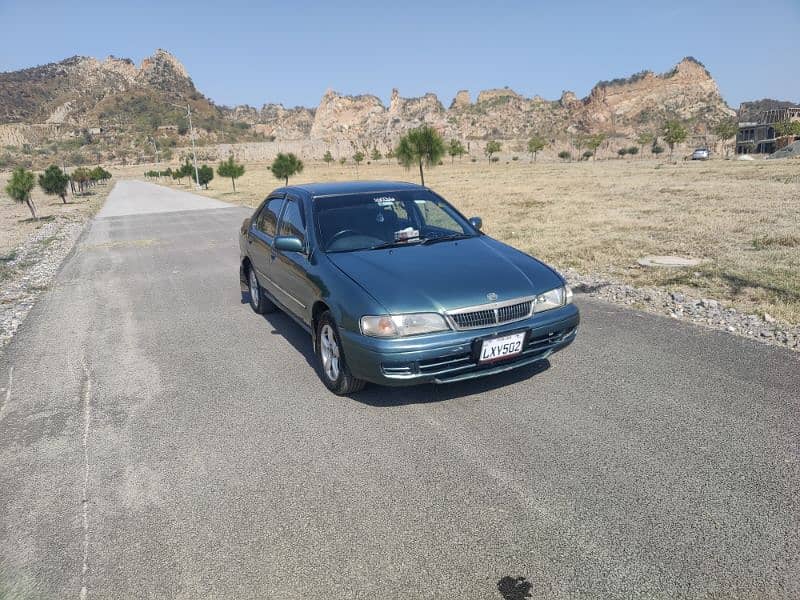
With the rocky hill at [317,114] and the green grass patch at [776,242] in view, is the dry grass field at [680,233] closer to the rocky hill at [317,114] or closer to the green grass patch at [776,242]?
the green grass patch at [776,242]

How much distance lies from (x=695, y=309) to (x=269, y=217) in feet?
Result: 16.9

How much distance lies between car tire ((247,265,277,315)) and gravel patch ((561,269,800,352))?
430 centimetres

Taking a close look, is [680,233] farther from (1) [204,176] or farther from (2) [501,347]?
(1) [204,176]

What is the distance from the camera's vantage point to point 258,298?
6.82 metres

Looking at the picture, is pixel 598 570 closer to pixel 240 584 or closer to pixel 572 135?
pixel 240 584

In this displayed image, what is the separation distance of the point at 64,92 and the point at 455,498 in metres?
209

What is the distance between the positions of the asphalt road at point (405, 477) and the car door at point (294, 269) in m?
0.58

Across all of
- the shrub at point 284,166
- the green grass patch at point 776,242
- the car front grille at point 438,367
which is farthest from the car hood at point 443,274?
the shrub at point 284,166

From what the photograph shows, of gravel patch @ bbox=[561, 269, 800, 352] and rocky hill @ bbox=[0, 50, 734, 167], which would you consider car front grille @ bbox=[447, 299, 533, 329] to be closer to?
gravel patch @ bbox=[561, 269, 800, 352]

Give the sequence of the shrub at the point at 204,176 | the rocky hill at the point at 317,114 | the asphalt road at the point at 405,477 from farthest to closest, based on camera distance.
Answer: the rocky hill at the point at 317,114 < the shrub at the point at 204,176 < the asphalt road at the point at 405,477

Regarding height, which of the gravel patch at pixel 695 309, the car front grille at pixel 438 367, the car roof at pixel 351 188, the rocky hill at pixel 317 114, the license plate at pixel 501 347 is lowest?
the gravel patch at pixel 695 309

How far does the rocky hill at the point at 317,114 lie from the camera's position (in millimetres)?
140625

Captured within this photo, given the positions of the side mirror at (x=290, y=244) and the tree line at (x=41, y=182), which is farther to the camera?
the tree line at (x=41, y=182)

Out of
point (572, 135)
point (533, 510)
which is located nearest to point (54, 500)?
point (533, 510)
